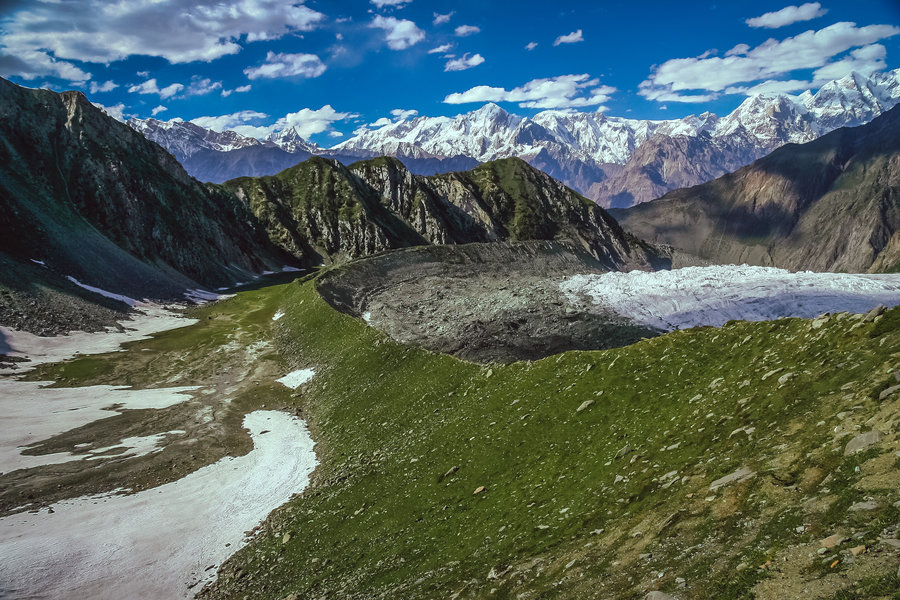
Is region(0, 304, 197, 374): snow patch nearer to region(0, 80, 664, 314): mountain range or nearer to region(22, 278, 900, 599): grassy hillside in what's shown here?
region(0, 80, 664, 314): mountain range

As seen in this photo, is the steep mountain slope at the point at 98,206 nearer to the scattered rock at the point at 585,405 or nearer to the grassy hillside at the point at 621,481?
the grassy hillside at the point at 621,481

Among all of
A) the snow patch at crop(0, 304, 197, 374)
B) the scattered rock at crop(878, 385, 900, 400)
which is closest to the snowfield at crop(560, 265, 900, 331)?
the scattered rock at crop(878, 385, 900, 400)

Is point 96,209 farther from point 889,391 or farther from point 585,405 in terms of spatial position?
point 889,391

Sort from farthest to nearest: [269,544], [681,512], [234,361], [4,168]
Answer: [4,168], [234,361], [269,544], [681,512]

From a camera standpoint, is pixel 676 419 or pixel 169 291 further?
pixel 169 291

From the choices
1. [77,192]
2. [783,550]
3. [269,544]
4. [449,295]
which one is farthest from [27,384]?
[77,192]

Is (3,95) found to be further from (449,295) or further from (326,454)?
(326,454)
